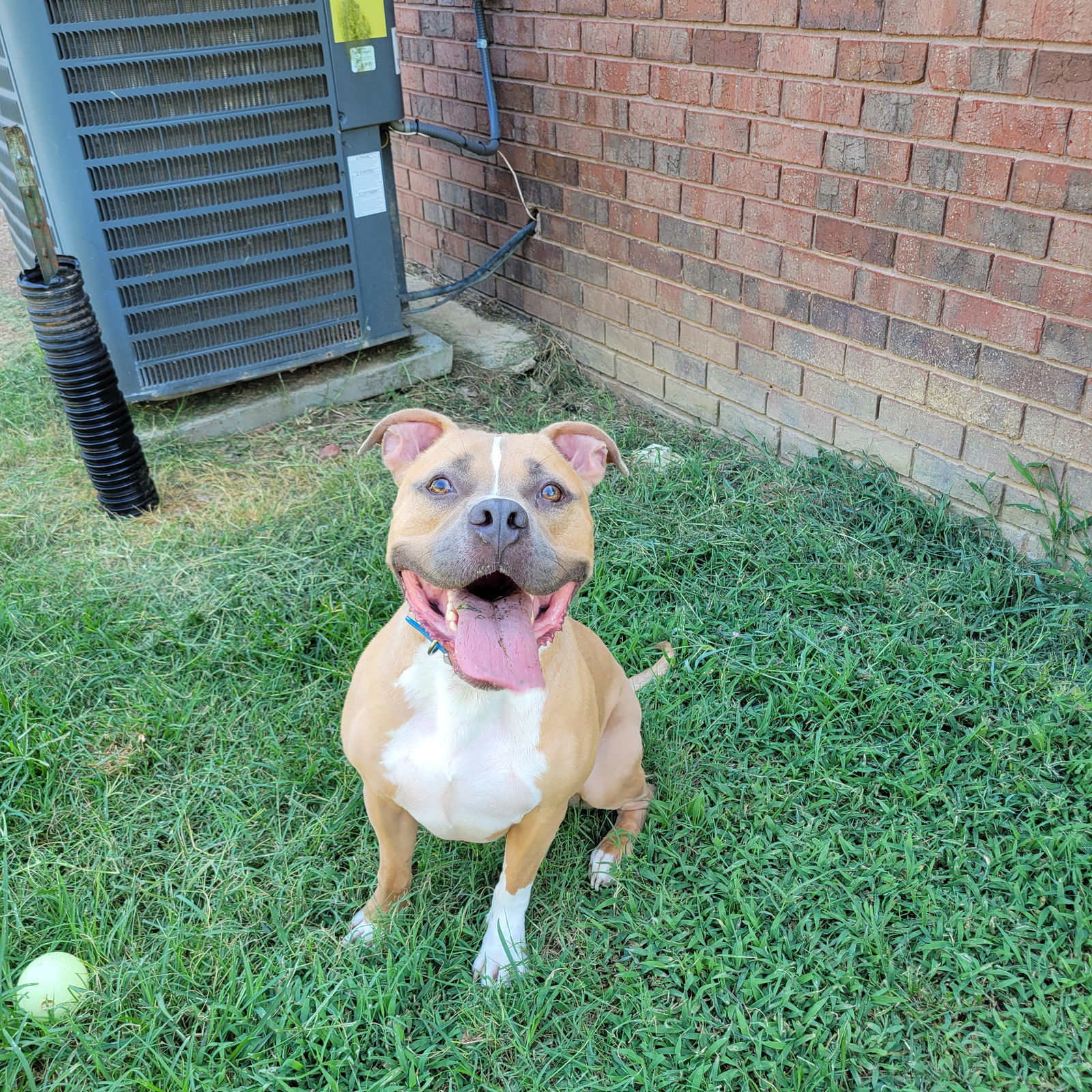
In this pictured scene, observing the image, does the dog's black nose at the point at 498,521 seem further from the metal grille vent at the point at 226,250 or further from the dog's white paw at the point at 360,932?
the metal grille vent at the point at 226,250

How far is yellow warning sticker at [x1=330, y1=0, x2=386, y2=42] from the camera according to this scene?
427 centimetres

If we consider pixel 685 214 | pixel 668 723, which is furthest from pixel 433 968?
pixel 685 214

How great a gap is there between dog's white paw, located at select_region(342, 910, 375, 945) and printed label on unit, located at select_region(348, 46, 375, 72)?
3.68 meters

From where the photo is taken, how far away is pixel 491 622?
1997mm

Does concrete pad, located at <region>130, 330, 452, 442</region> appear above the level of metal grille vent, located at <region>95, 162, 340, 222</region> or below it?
below

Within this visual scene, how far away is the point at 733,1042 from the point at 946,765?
1.09 metres

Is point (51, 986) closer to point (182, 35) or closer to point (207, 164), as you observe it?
point (207, 164)

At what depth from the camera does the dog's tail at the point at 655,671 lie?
3082mm

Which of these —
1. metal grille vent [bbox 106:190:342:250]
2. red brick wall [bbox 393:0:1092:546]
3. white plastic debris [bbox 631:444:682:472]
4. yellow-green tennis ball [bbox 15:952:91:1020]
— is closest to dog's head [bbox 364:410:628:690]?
yellow-green tennis ball [bbox 15:952:91:1020]

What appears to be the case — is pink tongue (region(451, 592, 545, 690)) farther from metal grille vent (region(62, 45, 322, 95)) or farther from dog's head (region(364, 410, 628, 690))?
metal grille vent (region(62, 45, 322, 95))

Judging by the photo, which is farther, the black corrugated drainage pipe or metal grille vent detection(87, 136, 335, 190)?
metal grille vent detection(87, 136, 335, 190)

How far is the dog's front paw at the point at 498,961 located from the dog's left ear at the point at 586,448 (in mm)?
1112

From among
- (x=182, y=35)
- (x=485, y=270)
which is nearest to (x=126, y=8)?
(x=182, y=35)

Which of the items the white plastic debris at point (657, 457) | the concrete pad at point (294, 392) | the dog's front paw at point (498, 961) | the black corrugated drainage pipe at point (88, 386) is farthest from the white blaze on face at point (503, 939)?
the concrete pad at point (294, 392)
